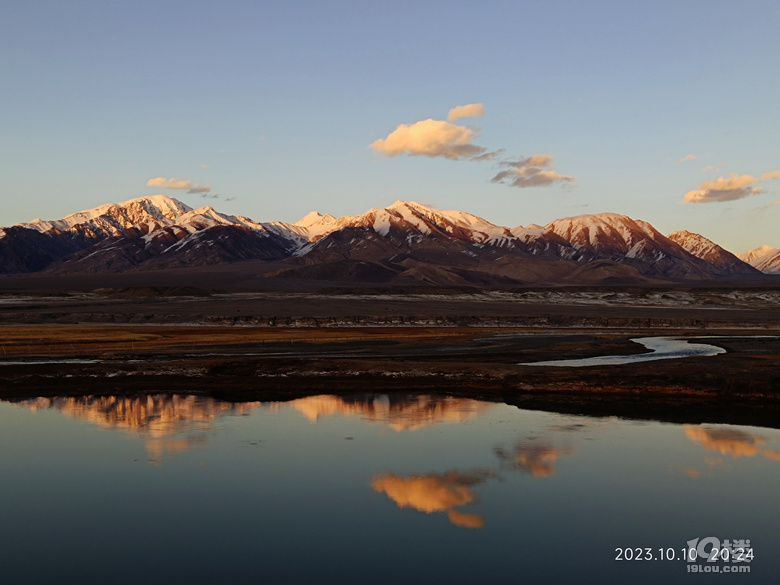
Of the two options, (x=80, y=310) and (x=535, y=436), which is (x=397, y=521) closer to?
(x=535, y=436)

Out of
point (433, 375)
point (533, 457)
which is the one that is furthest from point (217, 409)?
point (533, 457)

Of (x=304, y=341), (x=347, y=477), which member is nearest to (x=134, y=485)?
(x=347, y=477)

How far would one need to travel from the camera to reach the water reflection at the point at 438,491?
60.0 ft

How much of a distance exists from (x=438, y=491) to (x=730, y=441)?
12.7m

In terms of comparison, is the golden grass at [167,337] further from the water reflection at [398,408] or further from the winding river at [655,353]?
the water reflection at [398,408]

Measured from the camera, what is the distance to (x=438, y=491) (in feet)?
66.3

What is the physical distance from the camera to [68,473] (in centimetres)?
2217

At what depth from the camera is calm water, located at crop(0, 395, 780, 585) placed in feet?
50.3

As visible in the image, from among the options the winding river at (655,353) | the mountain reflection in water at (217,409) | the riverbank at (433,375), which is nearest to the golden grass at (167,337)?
the riverbank at (433,375)

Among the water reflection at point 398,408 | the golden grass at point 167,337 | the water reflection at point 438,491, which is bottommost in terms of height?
the water reflection at point 438,491

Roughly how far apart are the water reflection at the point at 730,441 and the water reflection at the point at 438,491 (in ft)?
30.3

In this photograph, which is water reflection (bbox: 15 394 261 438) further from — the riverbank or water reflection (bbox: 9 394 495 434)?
the riverbank

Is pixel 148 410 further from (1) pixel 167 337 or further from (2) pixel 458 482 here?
(1) pixel 167 337

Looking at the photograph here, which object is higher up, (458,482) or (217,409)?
(217,409)
